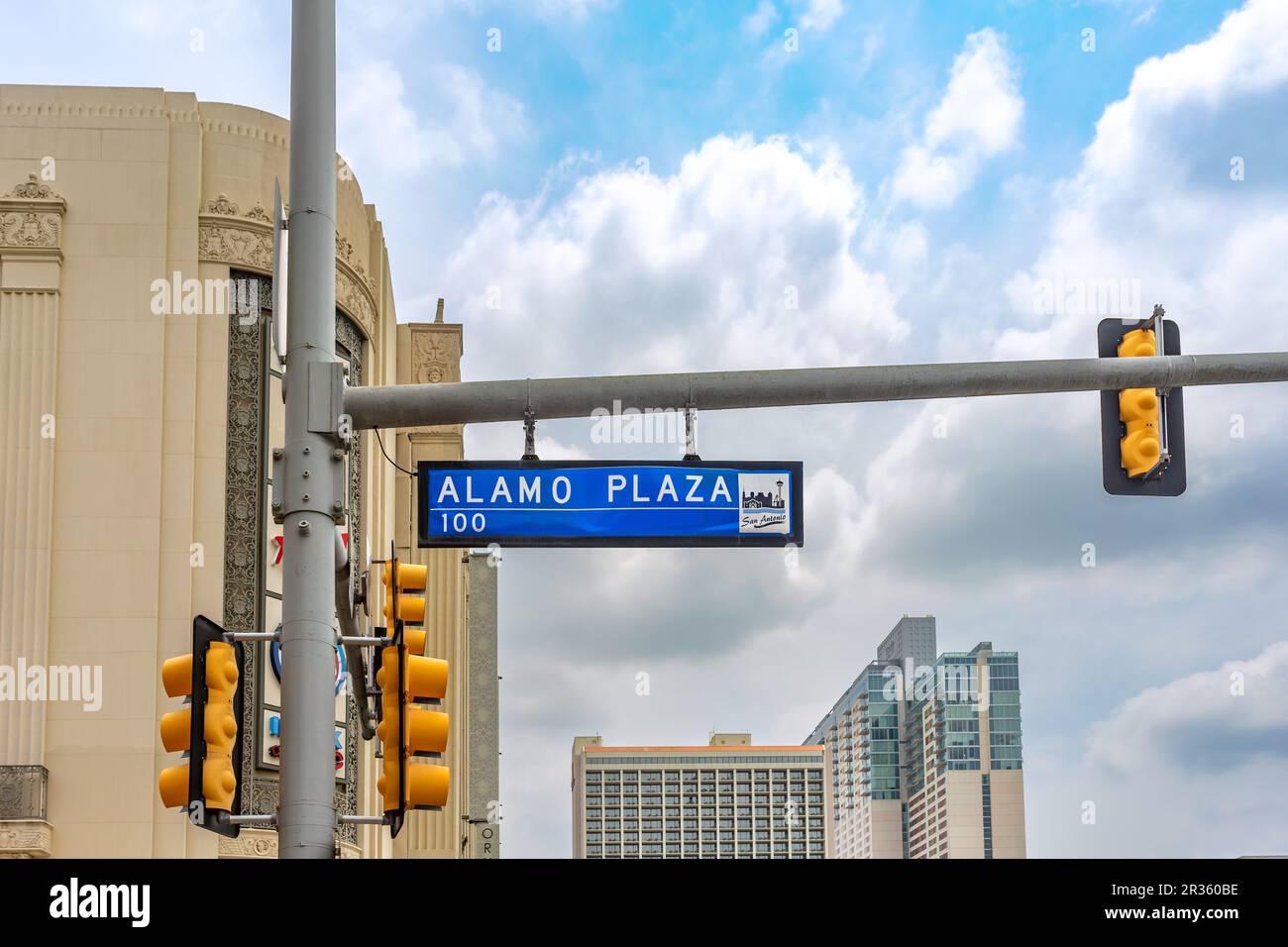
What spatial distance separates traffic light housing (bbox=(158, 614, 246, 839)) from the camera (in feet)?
27.7

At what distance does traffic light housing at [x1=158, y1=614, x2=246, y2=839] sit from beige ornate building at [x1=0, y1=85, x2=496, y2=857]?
1806 centimetres

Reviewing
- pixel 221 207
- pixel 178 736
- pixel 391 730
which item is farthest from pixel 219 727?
pixel 221 207

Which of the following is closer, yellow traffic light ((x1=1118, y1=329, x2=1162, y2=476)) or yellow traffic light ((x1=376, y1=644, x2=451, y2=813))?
yellow traffic light ((x1=376, y1=644, x2=451, y2=813))

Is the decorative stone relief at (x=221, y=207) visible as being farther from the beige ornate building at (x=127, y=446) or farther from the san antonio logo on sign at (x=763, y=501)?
the san antonio logo on sign at (x=763, y=501)

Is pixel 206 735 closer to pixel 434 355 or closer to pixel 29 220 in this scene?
pixel 29 220

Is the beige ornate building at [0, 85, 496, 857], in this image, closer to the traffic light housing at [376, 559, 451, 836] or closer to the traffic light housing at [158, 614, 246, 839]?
the traffic light housing at [376, 559, 451, 836]

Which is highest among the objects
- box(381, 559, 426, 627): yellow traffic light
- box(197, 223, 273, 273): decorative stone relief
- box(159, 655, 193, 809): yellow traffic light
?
box(197, 223, 273, 273): decorative stone relief

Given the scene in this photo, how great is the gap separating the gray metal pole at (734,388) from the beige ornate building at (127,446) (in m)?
17.5

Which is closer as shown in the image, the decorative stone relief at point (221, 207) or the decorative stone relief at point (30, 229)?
the decorative stone relief at point (30, 229)

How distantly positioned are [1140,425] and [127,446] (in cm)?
2107

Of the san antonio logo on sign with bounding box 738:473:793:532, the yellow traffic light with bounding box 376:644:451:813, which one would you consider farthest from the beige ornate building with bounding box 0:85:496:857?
the yellow traffic light with bounding box 376:644:451:813

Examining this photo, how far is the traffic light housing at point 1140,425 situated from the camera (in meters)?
11.5

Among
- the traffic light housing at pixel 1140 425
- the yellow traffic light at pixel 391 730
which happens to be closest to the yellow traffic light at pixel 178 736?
the yellow traffic light at pixel 391 730

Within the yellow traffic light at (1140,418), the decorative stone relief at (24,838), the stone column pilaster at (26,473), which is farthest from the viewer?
the stone column pilaster at (26,473)
